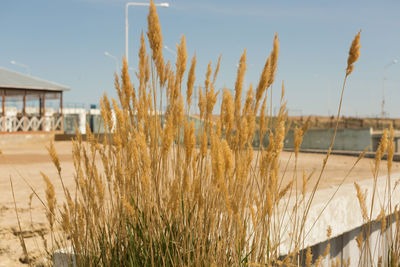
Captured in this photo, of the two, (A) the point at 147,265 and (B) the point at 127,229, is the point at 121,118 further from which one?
(A) the point at 147,265

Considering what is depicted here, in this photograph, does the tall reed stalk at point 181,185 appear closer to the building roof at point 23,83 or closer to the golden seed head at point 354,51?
the golden seed head at point 354,51

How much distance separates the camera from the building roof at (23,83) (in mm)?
20391

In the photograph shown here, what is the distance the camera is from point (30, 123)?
2147 centimetres

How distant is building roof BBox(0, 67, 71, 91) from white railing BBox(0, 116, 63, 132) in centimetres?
168

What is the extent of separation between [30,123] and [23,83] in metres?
2.14

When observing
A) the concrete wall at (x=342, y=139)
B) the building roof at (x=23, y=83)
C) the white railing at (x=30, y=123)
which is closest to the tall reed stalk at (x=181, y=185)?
the concrete wall at (x=342, y=139)

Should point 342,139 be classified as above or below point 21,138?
above

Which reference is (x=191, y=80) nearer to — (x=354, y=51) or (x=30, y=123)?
(x=354, y=51)

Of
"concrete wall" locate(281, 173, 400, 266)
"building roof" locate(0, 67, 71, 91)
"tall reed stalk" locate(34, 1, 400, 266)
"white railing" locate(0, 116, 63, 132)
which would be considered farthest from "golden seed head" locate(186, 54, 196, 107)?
"white railing" locate(0, 116, 63, 132)

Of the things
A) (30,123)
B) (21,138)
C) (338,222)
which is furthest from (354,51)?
(30,123)

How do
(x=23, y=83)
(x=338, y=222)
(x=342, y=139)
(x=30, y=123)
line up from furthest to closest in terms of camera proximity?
(x=30, y=123) < (x=23, y=83) < (x=342, y=139) < (x=338, y=222)

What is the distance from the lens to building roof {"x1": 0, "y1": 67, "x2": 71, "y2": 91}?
20.4 meters

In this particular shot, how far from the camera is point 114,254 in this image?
5.52 ft

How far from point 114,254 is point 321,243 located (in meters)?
1.74
